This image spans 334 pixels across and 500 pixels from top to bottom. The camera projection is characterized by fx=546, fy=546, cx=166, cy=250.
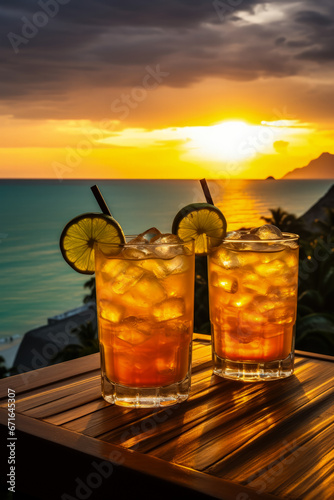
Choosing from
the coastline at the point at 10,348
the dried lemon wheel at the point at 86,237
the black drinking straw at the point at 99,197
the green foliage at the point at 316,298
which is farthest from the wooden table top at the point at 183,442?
the coastline at the point at 10,348

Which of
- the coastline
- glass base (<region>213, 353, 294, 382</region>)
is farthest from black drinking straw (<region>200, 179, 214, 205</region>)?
the coastline

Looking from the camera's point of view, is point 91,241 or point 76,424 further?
point 91,241

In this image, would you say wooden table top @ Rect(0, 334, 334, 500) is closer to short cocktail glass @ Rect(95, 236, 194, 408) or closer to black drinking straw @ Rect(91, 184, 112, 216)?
short cocktail glass @ Rect(95, 236, 194, 408)

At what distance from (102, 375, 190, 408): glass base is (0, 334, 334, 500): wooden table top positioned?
3 cm

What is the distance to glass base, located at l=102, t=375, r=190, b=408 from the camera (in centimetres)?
175

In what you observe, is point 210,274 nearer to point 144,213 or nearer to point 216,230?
point 216,230

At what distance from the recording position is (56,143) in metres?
33.1

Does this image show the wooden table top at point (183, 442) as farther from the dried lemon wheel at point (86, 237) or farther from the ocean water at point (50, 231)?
the ocean water at point (50, 231)

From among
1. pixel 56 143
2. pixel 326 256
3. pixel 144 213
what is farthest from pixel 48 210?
pixel 326 256

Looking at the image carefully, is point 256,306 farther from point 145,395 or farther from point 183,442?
point 183,442

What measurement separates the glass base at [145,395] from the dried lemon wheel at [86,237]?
0.43 metres

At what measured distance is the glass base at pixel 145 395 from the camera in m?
1.75

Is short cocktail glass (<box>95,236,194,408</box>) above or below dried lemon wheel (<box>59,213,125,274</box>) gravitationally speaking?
below

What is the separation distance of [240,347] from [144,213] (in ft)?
193
